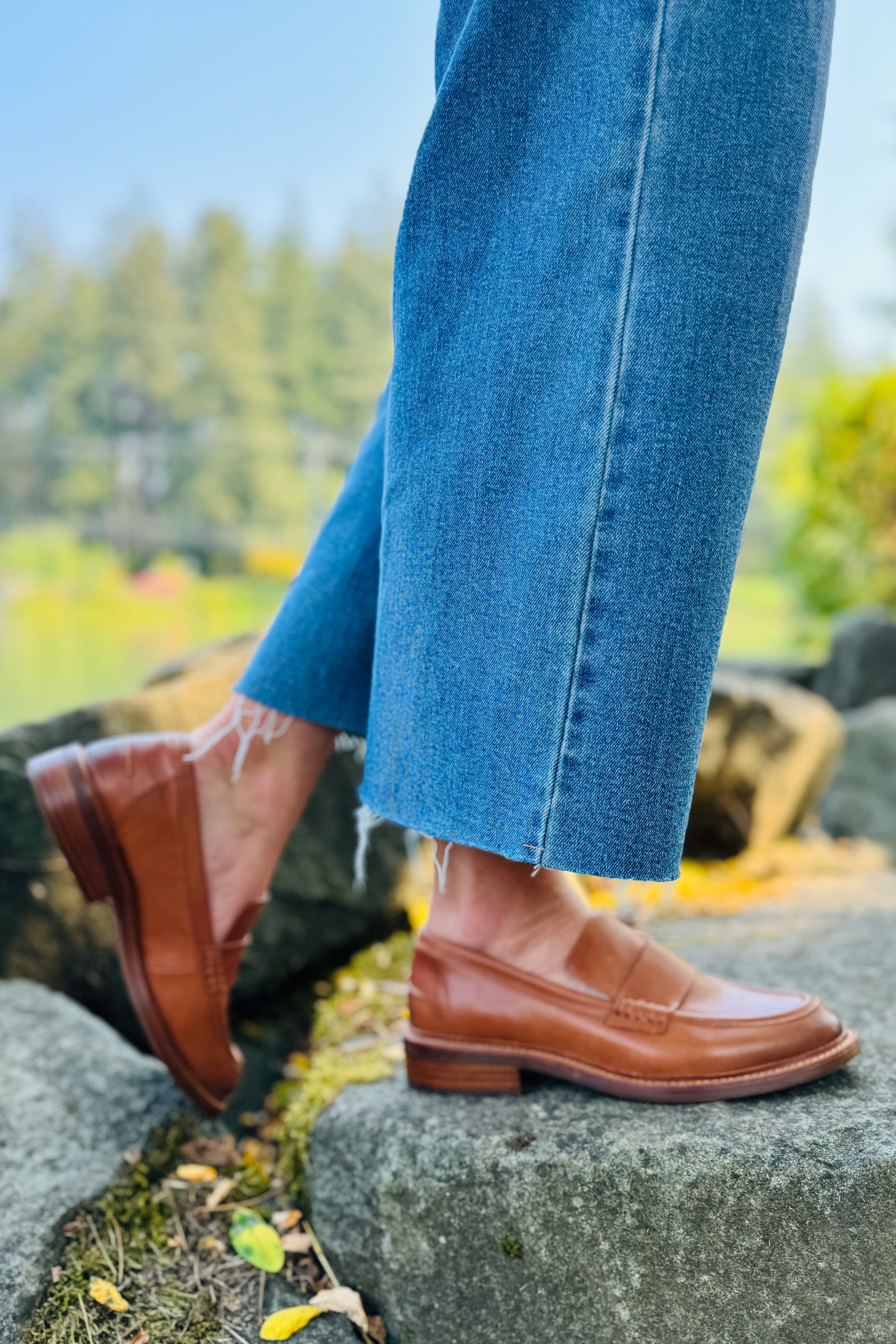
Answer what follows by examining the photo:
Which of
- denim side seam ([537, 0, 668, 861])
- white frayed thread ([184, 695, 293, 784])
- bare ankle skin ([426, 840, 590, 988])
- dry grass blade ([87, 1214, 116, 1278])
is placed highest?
denim side seam ([537, 0, 668, 861])

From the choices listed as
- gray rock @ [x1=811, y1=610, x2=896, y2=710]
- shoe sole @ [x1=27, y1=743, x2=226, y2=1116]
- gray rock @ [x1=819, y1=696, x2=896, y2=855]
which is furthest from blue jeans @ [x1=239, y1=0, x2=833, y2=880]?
gray rock @ [x1=811, y1=610, x2=896, y2=710]

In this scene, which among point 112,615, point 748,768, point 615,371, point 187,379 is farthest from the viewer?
point 187,379

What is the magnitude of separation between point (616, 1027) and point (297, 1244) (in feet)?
1.26

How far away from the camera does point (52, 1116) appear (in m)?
0.99

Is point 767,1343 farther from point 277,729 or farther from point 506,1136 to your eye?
point 277,729

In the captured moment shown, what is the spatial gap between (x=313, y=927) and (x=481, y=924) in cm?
71

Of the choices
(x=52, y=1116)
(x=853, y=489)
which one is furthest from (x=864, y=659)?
(x=52, y=1116)

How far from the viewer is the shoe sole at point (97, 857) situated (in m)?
0.97

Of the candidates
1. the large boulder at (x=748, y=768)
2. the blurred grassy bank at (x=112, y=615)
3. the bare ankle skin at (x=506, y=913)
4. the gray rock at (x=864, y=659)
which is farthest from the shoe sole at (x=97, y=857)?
the gray rock at (x=864, y=659)

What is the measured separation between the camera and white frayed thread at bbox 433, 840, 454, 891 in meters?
0.89

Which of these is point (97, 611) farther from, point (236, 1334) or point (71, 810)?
point (236, 1334)

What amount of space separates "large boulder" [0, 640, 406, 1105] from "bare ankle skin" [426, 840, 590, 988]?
0.27 meters

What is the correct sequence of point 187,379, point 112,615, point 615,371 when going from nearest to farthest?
point 615,371, point 112,615, point 187,379

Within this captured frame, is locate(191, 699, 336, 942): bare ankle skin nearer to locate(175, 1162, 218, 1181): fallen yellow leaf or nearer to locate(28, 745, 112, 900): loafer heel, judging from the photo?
locate(28, 745, 112, 900): loafer heel
